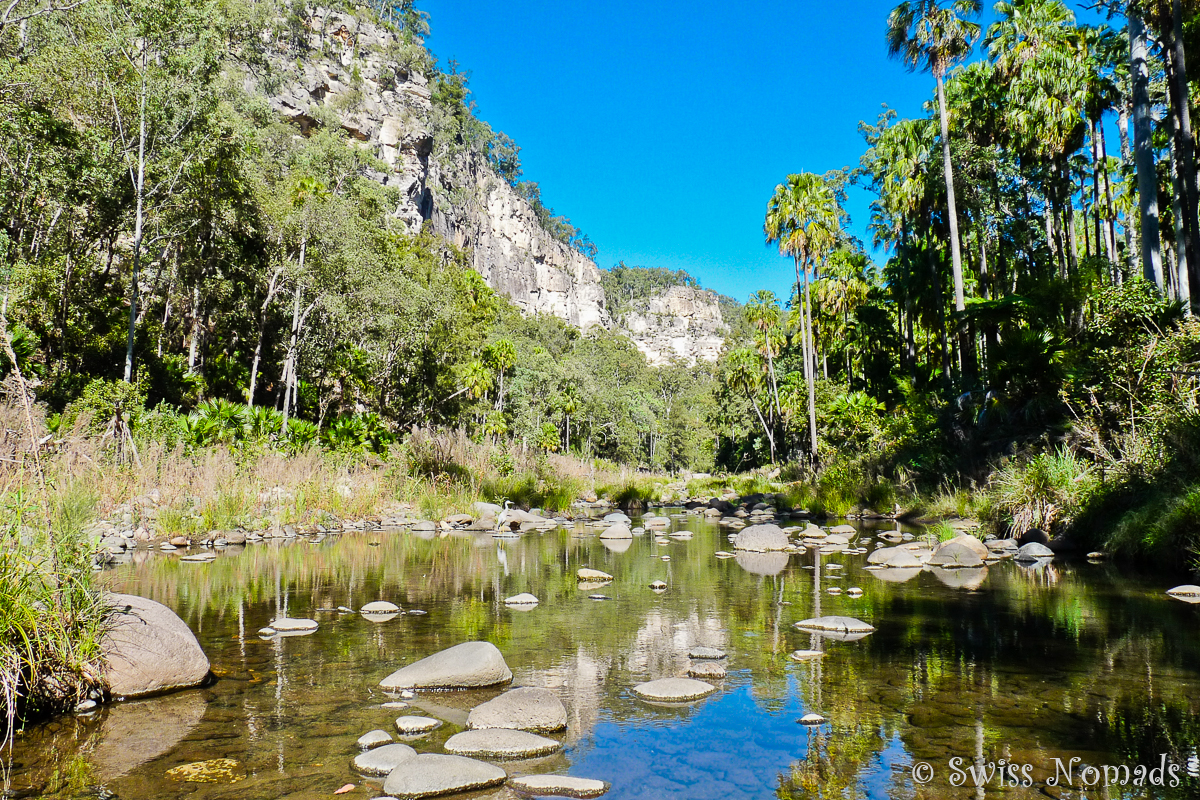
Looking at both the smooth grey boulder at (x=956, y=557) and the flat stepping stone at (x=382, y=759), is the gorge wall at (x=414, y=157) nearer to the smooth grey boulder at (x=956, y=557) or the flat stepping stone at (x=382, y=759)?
the smooth grey boulder at (x=956, y=557)

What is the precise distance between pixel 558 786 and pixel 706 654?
247 cm

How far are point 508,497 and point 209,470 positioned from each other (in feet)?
26.7

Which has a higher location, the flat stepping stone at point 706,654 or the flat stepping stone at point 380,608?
the flat stepping stone at point 380,608

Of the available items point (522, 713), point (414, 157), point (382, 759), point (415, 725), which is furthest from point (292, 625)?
point (414, 157)

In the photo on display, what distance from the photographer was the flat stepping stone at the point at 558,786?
3041 mm

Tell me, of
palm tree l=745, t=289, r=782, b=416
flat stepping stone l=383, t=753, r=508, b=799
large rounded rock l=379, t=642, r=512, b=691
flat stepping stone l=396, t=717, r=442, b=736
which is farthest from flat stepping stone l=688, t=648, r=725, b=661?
palm tree l=745, t=289, r=782, b=416

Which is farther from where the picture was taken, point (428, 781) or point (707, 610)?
point (707, 610)

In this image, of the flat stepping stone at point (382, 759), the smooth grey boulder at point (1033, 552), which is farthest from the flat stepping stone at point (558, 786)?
the smooth grey boulder at point (1033, 552)

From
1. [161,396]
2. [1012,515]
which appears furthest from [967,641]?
[161,396]

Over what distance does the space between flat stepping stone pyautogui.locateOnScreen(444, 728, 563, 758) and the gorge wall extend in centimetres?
4523

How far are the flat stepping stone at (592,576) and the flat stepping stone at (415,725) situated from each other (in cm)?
530

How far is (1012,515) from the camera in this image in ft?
40.2

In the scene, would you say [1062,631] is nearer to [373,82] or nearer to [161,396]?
[161,396]

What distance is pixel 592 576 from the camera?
9.13m
